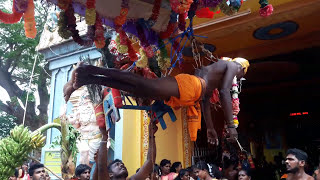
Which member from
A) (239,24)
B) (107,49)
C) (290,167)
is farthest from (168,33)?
(239,24)

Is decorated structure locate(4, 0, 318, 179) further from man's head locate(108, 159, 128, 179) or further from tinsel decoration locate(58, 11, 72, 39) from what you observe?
man's head locate(108, 159, 128, 179)

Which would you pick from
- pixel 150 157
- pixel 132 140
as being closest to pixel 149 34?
pixel 150 157

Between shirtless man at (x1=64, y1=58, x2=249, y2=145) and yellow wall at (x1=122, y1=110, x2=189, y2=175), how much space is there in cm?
410

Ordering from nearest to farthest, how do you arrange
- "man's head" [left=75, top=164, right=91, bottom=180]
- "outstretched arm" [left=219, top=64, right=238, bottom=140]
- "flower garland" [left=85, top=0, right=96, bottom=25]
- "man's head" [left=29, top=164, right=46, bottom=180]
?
"flower garland" [left=85, top=0, right=96, bottom=25], "outstretched arm" [left=219, top=64, right=238, bottom=140], "man's head" [left=29, top=164, right=46, bottom=180], "man's head" [left=75, top=164, right=91, bottom=180]

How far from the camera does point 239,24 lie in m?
5.91

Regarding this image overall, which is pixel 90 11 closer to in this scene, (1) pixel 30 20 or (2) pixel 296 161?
(1) pixel 30 20

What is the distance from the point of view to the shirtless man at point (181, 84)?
243cm

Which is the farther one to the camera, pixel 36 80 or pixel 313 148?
pixel 36 80

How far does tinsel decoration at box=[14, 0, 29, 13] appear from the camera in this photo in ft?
7.70

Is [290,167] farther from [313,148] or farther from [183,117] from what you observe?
[313,148]

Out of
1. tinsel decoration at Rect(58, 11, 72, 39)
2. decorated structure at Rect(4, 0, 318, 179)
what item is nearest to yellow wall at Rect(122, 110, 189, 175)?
decorated structure at Rect(4, 0, 318, 179)

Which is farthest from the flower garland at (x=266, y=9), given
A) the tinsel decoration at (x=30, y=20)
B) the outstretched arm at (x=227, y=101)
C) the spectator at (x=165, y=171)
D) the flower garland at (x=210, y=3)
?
the spectator at (x=165, y=171)

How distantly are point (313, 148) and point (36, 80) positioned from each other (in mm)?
11294

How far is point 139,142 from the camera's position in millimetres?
7102
